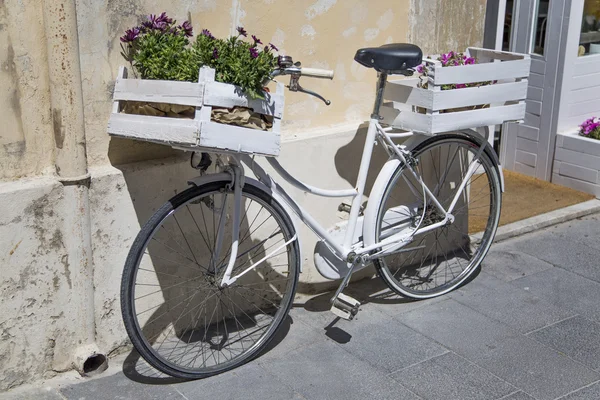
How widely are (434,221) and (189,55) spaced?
1.87 m

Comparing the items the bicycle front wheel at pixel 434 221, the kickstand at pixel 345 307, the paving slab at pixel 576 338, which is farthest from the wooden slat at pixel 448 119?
the paving slab at pixel 576 338

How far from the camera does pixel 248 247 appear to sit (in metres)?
4.19

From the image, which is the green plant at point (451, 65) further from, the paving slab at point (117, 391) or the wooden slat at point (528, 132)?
the wooden slat at point (528, 132)

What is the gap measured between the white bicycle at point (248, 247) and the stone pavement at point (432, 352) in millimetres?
136

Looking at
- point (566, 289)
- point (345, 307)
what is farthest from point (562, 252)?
point (345, 307)

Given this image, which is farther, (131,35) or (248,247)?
(248,247)

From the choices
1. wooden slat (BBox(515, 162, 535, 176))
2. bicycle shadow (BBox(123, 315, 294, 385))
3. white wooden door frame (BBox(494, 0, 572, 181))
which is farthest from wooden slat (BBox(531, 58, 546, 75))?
bicycle shadow (BBox(123, 315, 294, 385))

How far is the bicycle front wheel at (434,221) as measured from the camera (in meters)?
4.38

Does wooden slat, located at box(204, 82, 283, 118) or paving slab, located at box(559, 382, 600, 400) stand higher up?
wooden slat, located at box(204, 82, 283, 118)

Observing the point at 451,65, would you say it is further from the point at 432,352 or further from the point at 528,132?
the point at 528,132

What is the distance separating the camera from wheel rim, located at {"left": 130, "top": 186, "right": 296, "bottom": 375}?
3.85 m

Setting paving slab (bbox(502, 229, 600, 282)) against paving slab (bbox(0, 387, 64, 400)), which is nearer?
paving slab (bbox(0, 387, 64, 400))

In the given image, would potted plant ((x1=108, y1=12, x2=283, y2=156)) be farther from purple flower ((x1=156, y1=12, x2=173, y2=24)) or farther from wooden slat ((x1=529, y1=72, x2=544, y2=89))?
wooden slat ((x1=529, y1=72, x2=544, y2=89))

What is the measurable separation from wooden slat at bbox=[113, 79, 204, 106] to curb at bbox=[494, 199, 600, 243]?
3.01 m
